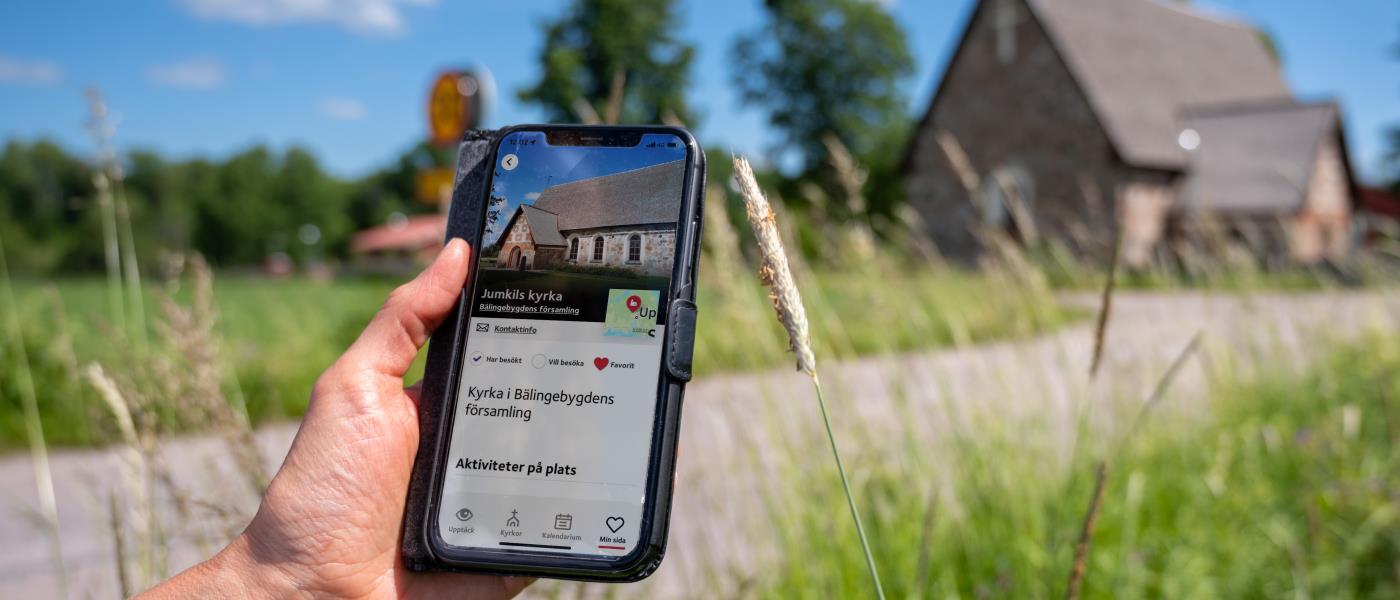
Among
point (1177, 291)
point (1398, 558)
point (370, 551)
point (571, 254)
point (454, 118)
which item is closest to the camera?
point (370, 551)

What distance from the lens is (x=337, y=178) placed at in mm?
81688

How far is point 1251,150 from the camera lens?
82.9 feet

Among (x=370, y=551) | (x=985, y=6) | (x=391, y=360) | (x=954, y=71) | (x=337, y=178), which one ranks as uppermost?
(x=391, y=360)

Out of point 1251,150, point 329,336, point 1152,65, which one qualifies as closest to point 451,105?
point 329,336

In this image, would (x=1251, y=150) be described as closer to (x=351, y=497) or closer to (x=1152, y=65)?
(x=1152, y=65)

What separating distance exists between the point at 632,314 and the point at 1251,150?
2866 cm

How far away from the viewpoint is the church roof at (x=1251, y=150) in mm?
23969

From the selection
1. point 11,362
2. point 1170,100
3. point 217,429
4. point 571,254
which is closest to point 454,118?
point 217,429

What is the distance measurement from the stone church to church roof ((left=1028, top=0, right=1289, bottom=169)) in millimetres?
68

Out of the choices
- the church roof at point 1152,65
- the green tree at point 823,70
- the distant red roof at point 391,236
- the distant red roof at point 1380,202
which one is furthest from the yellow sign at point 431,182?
the distant red roof at point 391,236

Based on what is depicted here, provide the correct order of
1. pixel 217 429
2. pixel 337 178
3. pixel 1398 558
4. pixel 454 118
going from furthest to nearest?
pixel 337 178 < pixel 454 118 < pixel 1398 558 < pixel 217 429

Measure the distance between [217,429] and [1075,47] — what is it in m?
27.8

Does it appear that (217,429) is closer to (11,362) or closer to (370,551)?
(370,551)

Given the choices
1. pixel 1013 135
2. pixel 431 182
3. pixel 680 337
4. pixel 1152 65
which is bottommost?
pixel 1013 135
